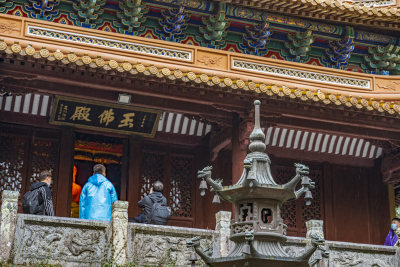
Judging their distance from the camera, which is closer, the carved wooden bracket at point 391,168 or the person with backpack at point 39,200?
the person with backpack at point 39,200

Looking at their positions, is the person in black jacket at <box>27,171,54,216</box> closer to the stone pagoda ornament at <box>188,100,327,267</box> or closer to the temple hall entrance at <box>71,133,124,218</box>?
the stone pagoda ornament at <box>188,100,327,267</box>

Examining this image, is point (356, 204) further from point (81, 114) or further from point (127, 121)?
point (81, 114)

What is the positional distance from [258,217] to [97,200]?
410 cm

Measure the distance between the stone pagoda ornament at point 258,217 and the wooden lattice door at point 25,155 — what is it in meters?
6.42

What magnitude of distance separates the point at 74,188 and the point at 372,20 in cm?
701

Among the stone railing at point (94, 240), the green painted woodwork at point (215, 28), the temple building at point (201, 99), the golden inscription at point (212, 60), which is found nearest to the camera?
the stone railing at point (94, 240)

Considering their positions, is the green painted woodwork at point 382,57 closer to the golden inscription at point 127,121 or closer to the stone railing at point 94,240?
the golden inscription at point 127,121

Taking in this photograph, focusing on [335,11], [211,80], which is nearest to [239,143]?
[211,80]

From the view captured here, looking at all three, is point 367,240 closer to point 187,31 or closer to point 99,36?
point 187,31

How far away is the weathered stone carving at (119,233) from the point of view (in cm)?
1215

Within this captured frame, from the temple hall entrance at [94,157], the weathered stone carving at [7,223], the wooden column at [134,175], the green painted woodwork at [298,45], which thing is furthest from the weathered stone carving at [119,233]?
the green painted woodwork at [298,45]

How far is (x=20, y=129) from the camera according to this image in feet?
52.4

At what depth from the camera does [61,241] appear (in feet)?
39.9

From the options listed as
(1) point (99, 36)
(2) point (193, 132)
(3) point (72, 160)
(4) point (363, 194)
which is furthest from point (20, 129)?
(4) point (363, 194)
